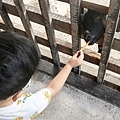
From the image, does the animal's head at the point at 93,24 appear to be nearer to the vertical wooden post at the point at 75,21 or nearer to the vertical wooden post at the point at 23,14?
the vertical wooden post at the point at 75,21

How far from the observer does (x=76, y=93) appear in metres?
1.50

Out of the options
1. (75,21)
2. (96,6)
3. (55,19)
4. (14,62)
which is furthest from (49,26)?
(14,62)

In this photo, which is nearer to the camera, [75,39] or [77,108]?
[75,39]

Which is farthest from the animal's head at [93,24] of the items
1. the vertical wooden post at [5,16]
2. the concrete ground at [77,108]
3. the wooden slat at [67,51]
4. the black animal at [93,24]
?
the concrete ground at [77,108]

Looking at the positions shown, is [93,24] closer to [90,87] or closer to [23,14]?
[23,14]

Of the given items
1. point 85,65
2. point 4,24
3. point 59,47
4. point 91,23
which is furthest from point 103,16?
point 4,24

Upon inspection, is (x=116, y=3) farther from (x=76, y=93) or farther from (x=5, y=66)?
(x=76, y=93)

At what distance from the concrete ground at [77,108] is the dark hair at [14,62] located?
0.67 metres

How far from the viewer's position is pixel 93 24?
979 millimetres

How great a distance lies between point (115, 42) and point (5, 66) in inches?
19.0

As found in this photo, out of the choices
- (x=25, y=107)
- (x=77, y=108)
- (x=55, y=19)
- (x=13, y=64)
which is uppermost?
(x=13, y=64)

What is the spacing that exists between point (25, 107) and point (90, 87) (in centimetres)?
56

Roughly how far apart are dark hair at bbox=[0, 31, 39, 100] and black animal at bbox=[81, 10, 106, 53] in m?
0.27

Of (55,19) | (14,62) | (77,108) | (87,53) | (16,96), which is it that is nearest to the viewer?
(14,62)
